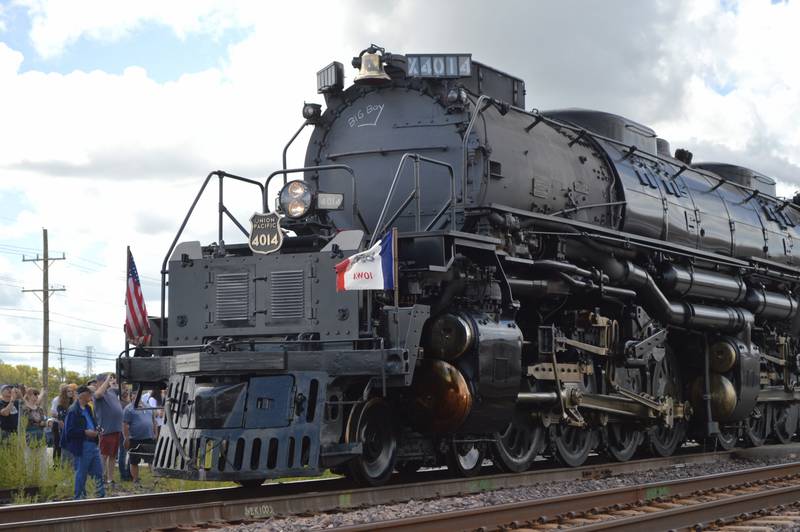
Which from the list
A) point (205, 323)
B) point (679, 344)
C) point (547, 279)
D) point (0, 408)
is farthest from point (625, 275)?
point (0, 408)

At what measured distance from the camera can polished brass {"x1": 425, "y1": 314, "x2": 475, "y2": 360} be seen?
10.9m

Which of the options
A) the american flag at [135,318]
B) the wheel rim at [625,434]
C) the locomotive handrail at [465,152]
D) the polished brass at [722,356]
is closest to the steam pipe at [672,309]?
the polished brass at [722,356]

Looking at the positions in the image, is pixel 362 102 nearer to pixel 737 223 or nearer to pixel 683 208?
pixel 683 208

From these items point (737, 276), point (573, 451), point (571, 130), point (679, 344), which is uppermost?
point (571, 130)

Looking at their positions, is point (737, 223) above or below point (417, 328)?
above

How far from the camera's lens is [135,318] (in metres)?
11.6

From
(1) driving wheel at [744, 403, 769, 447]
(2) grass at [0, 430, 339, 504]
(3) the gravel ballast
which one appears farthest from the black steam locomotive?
(2) grass at [0, 430, 339, 504]

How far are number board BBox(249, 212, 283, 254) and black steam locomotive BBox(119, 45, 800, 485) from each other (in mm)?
26

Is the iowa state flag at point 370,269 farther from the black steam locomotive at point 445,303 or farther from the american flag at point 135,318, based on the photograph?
the american flag at point 135,318

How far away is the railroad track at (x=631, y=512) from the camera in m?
8.14

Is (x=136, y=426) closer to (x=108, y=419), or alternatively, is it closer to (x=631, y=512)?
(x=108, y=419)

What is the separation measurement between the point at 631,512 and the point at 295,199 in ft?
16.0

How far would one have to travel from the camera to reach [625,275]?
1410 cm

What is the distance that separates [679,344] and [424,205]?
6.88 m
